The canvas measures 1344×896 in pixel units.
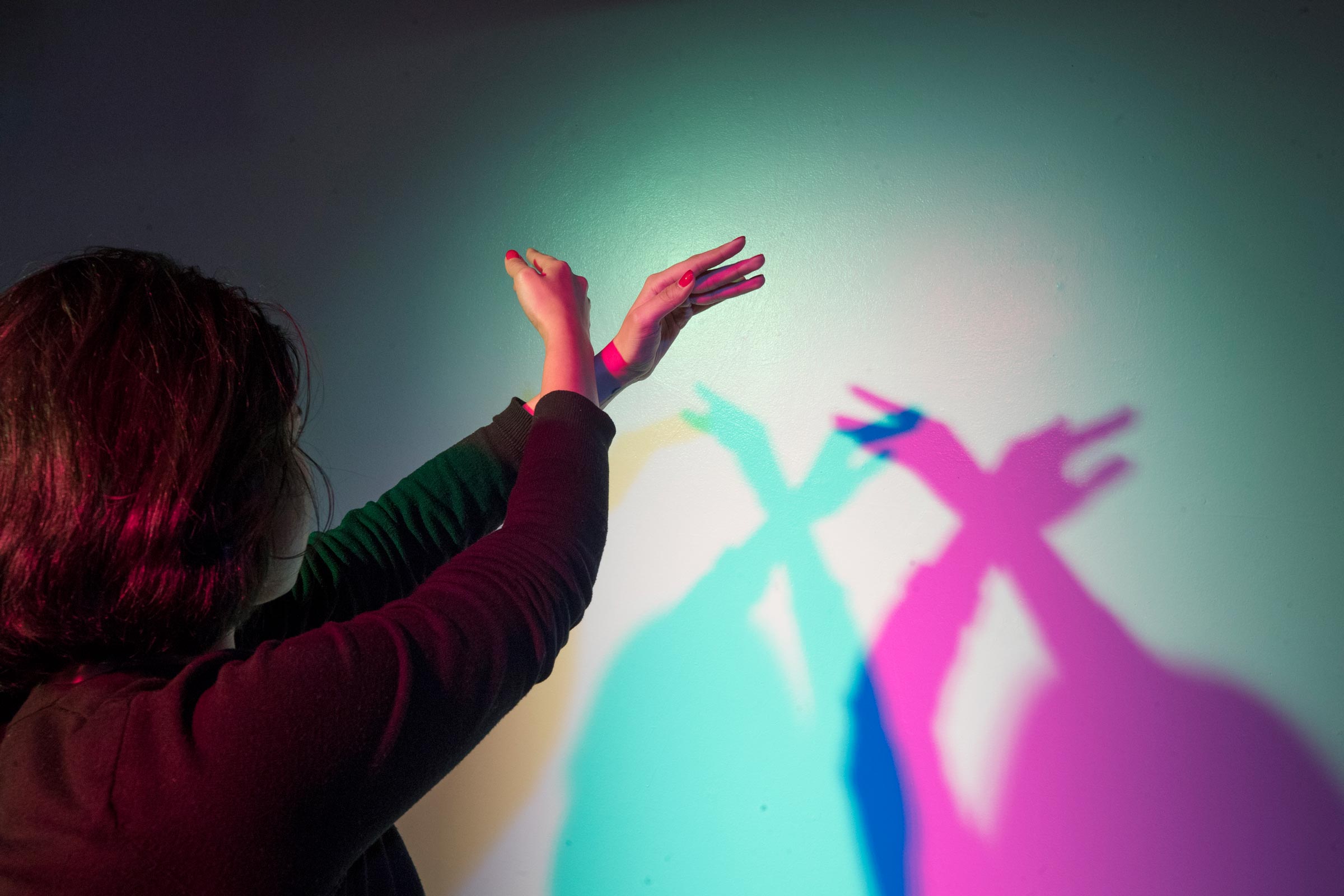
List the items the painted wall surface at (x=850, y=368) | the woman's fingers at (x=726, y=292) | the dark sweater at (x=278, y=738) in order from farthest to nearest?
1. the painted wall surface at (x=850, y=368)
2. the woman's fingers at (x=726, y=292)
3. the dark sweater at (x=278, y=738)

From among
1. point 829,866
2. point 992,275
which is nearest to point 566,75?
point 992,275

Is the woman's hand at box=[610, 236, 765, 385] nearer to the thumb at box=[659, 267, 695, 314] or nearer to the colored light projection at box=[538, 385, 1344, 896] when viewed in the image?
the thumb at box=[659, 267, 695, 314]

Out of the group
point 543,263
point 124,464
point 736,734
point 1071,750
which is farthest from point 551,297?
point 1071,750

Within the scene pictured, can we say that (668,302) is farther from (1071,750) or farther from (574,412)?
(1071,750)

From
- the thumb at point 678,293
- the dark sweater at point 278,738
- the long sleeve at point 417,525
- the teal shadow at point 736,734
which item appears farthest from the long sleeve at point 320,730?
the teal shadow at point 736,734

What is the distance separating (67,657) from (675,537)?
800mm

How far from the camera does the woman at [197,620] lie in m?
0.31

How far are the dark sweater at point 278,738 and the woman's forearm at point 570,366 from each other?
11 cm

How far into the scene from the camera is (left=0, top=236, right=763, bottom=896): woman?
0.31 meters

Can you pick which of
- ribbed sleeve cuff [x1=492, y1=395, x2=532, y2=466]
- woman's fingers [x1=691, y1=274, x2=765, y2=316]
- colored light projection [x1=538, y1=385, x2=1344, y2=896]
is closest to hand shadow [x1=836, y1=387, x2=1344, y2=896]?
colored light projection [x1=538, y1=385, x2=1344, y2=896]

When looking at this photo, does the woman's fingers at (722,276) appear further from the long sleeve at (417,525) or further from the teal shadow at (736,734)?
the teal shadow at (736,734)

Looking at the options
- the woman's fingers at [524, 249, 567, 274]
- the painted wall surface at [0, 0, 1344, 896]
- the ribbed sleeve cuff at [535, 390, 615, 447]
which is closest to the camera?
the ribbed sleeve cuff at [535, 390, 615, 447]

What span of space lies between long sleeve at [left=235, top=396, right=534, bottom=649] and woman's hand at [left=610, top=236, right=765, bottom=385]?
0.33 feet

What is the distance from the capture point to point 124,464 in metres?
0.35
